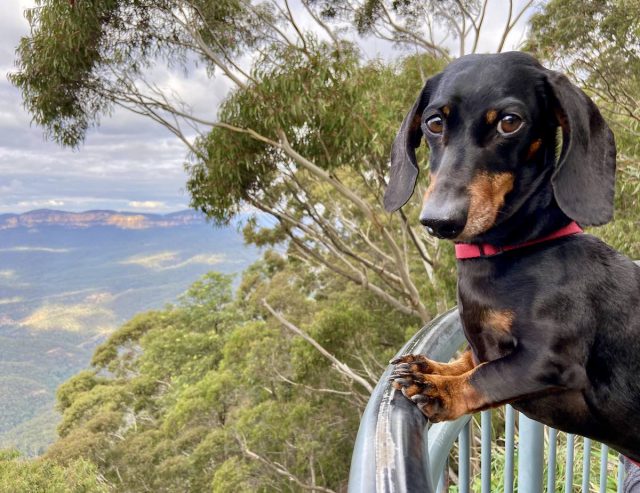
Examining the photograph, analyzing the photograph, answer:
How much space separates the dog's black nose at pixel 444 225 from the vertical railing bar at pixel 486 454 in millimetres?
360

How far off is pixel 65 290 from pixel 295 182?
15890cm

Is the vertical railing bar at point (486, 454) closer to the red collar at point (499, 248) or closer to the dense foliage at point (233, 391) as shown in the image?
the red collar at point (499, 248)

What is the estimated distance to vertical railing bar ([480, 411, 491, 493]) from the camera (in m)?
1.02

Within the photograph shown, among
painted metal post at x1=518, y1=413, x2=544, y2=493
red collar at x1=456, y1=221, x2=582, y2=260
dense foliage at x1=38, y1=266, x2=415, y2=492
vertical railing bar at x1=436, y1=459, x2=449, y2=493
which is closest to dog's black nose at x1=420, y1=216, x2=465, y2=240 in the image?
red collar at x1=456, y1=221, x2=582, y2=260

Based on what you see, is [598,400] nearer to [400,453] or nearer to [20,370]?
[400,453]

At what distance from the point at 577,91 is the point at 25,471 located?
11337 mm

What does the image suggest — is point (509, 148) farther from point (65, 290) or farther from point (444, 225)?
point (65, 290)

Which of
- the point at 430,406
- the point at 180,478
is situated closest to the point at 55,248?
the point at 180,478

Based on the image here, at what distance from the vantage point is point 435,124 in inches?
38.0

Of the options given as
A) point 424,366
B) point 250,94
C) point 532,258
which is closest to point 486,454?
point 424,366

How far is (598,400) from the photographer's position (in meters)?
0.88

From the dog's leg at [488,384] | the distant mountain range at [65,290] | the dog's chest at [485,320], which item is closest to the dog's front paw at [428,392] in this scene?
the dog's leg at [488,384]

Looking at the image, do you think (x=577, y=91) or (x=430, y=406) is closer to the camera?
(x=430, y=406)

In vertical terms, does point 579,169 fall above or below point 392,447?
above
